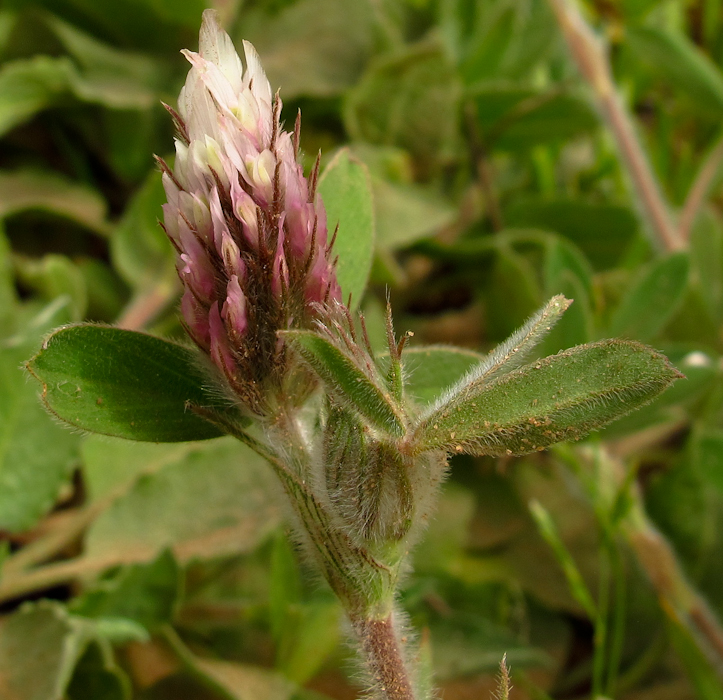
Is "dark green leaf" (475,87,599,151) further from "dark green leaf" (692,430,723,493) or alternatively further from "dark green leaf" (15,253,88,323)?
"dark green leaf" (15,253,88,323)

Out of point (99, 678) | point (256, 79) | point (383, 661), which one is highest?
point (256, 79)

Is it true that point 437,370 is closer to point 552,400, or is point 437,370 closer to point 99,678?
point 552,400

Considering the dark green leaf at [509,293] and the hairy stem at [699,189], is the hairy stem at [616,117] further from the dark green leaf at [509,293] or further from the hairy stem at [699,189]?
the dark green leaf at [509,293]

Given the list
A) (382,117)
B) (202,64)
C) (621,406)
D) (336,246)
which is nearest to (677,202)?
(382,117)

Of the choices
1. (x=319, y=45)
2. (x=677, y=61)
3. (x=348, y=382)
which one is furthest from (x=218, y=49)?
(x=677, y=61)

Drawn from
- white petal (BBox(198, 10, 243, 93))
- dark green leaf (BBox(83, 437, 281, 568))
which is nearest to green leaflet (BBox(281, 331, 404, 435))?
white petal (BBox(198, 10, 243, 93))

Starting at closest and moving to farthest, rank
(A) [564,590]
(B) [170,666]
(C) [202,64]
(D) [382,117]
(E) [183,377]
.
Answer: (C) [202,64] → (E) [183,377] → (B) [170,666] → (A) [564,590] → (D) [382,117]

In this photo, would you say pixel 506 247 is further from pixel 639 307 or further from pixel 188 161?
pixel 188 161
